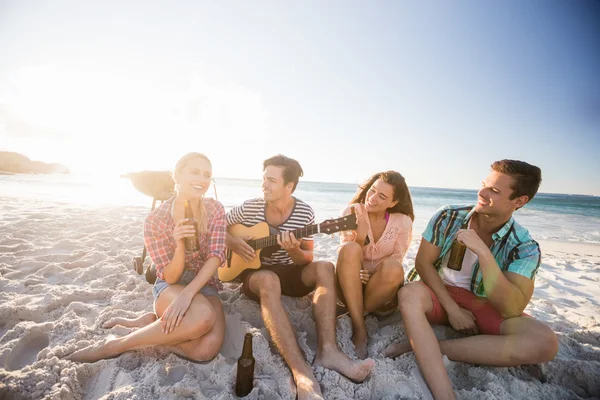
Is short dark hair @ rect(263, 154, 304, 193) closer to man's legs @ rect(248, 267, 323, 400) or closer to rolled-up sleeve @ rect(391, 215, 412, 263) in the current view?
man's legs @ rect(248, 267, 323, 400)

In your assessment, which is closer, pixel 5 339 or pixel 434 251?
pixel 5 339

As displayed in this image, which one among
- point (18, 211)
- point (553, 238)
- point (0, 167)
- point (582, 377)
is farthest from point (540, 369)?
point (0, 167)

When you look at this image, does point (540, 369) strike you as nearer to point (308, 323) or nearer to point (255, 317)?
point (308, 323)

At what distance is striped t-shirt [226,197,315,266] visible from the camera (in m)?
3.33

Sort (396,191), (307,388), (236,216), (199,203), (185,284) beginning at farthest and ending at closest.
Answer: (236,216), (396,191), (199,203), (185,284), (307,388)

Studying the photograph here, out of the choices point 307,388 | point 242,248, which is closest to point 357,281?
point 307,388

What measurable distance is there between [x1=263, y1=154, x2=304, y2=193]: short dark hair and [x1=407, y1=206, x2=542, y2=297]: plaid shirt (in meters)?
1.59

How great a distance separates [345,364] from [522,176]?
2.08m

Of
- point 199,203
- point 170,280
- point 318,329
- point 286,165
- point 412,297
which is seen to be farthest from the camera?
point 286,165

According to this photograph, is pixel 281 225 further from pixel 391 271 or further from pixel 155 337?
pixel 155 337

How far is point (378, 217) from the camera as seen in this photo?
128 inches

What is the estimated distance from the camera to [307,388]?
6.12ft

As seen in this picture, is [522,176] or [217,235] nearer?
[522,176]

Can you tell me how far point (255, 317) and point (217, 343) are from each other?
2.16 feet
